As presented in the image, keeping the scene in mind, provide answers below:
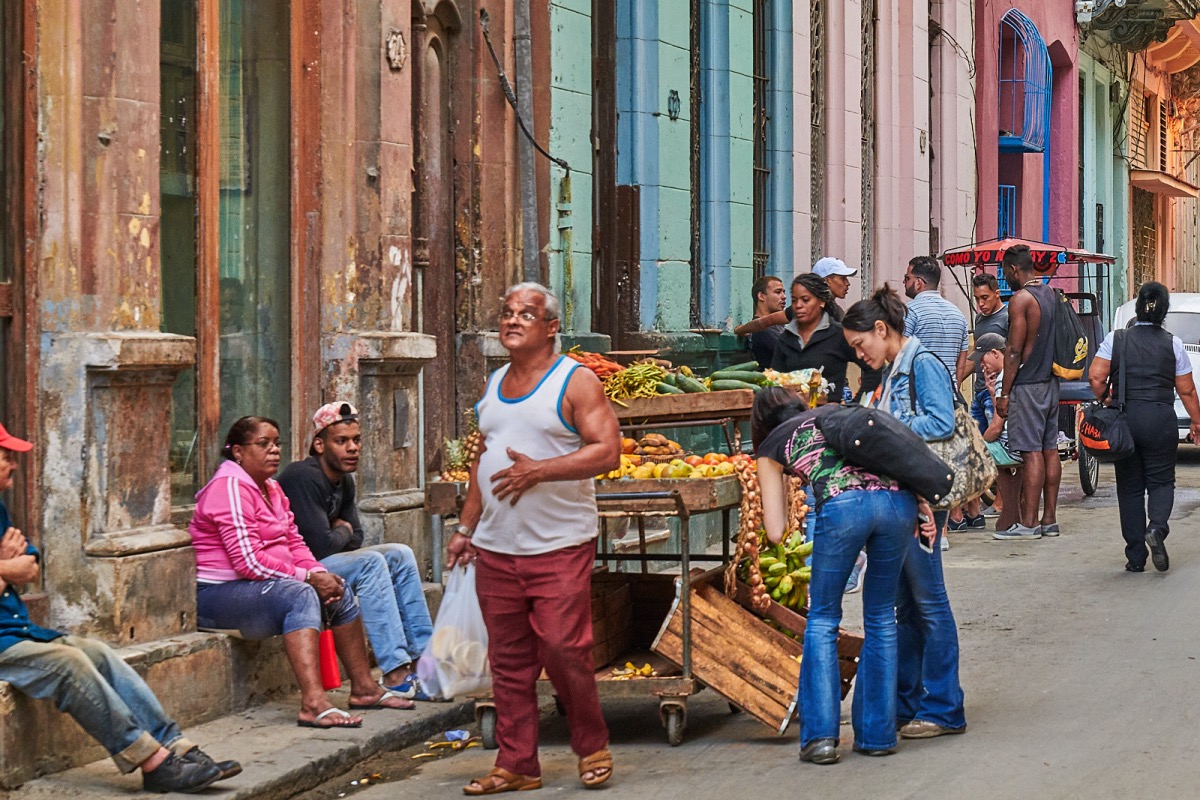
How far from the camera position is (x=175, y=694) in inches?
295

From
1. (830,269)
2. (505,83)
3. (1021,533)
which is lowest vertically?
(1021,533)

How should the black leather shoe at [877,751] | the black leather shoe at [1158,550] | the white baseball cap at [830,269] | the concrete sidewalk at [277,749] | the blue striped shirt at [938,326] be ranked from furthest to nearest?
the blue striped shirt at [938,326], the white baseball cap at [830,269], the black leather shoe at [1158,550], the black leather shoe at [877,751], the concrete sidewalk at [277,749]

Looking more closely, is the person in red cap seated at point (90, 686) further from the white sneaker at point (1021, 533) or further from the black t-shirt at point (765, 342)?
the white sneaker at point (1021, 533)

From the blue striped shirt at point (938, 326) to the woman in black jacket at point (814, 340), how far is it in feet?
5.57

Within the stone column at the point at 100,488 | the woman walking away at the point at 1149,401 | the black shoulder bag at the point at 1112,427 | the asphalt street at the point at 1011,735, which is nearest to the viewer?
the asphalt street at the point at 1011,735

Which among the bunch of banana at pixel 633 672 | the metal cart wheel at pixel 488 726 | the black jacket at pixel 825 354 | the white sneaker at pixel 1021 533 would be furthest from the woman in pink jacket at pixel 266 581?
the white sneaker at pixel 1021 533

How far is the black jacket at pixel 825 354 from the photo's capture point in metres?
11.1


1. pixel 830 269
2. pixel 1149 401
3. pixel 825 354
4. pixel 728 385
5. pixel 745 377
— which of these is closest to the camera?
pixel 728 385

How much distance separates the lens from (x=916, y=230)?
21.0m

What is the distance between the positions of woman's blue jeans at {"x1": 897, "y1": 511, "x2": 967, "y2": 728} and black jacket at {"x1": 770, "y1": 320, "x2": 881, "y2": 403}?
3.54m

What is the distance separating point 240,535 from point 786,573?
8.01 ft

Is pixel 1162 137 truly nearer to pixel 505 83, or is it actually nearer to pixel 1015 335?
pixel 1015 335

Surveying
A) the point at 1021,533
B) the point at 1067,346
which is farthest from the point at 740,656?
the point at 1067,346

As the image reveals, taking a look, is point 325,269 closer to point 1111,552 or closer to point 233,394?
point 233,394
